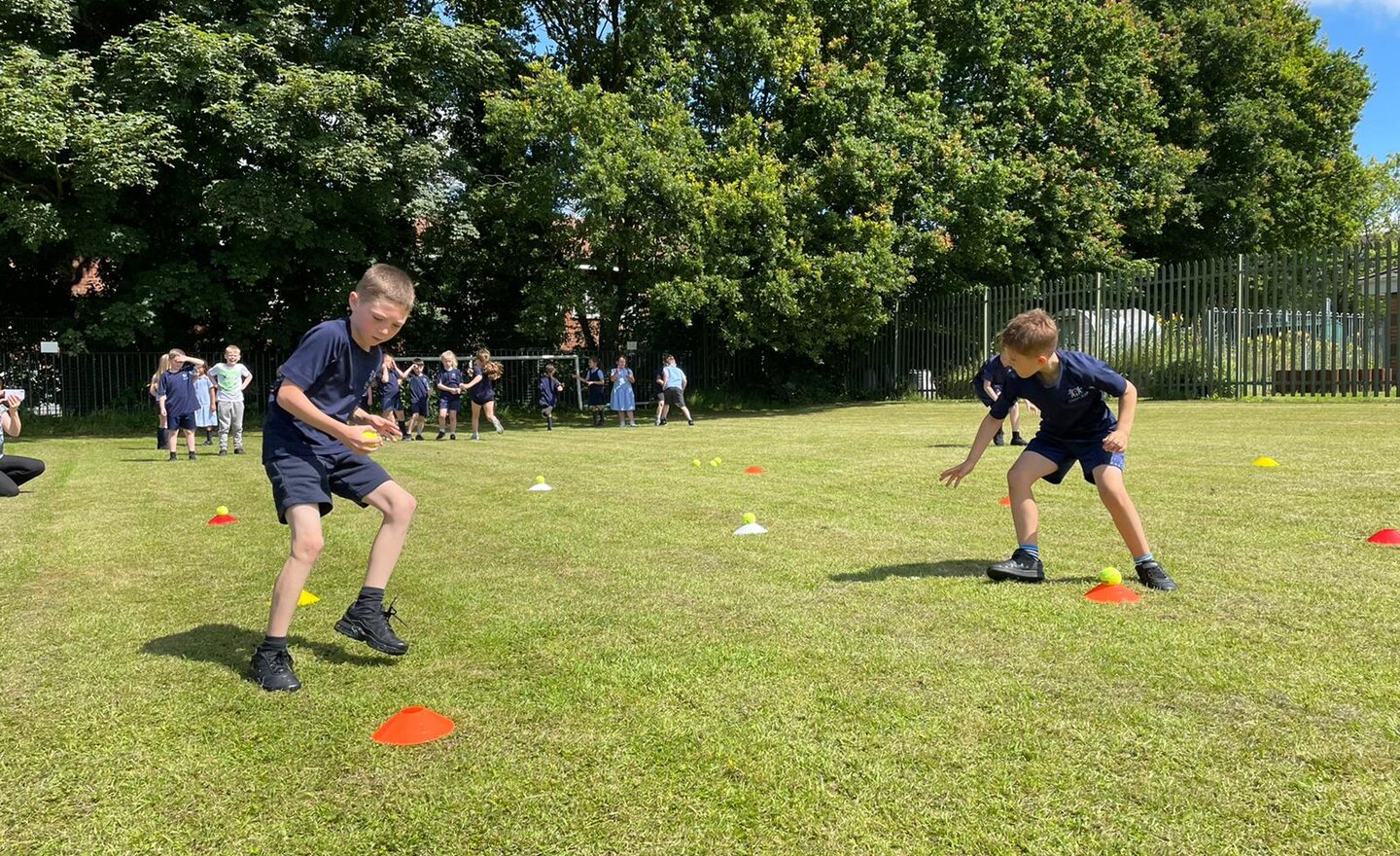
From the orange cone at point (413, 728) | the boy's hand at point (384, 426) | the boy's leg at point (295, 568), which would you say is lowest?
the orange cone at point (413, 728)

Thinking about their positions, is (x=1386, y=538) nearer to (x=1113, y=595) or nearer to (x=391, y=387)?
(x=1113, y=595)

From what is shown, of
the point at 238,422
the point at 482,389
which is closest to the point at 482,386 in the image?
the point at 482,389

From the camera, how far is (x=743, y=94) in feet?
85.3

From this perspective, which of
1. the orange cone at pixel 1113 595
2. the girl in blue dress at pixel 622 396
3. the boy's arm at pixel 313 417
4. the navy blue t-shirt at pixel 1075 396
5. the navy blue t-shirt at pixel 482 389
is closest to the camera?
the boy's arm at pixel 313 417

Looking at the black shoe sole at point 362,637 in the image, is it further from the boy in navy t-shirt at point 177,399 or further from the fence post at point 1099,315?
the fence post at point 1099,315

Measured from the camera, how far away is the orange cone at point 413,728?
10.8ft

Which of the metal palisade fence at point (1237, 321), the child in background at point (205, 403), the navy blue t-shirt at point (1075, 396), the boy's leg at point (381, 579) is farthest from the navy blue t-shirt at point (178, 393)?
the metal palisade fence at point (1237, 321)

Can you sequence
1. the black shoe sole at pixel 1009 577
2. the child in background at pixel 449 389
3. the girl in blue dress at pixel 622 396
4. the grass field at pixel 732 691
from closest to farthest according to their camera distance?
the grass field at pixel 732 691 < the black shoe sole at pixel 1009 577 < the child in background at pixel 449 389 < the girl in blue dress at pixel 622 396

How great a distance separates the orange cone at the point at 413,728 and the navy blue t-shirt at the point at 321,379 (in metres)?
1.38

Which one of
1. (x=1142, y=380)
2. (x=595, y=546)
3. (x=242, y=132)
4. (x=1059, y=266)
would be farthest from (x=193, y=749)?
(x=1059, y=266)

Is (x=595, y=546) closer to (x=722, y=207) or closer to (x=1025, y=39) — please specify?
(x=722, y=207)

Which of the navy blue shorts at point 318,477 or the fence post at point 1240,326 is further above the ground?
the fence post at point 1240,326

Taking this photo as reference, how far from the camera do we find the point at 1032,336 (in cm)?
484

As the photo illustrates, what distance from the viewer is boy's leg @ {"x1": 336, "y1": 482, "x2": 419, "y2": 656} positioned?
4203 millimetres
